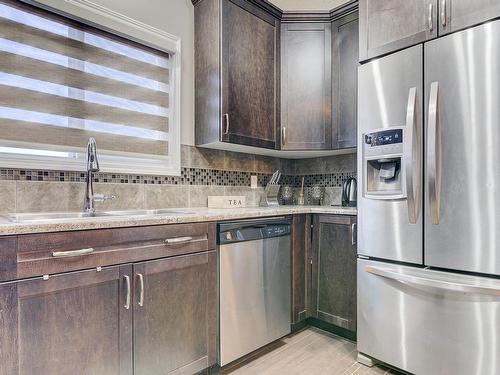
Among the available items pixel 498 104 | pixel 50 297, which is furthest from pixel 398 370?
pixel 50 297

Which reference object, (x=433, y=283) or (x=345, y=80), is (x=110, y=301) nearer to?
(x=433, y=283)

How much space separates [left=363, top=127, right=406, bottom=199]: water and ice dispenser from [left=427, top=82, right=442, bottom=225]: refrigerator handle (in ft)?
0.47

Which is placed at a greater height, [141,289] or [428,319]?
[141,289]

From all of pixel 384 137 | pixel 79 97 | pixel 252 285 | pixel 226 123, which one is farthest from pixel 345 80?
pixel 79 97

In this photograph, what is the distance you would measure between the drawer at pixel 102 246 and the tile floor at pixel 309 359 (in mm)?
859

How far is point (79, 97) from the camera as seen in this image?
184 cm

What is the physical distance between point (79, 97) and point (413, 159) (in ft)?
6.40

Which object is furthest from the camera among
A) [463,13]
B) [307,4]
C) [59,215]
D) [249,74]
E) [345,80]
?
[307,4]

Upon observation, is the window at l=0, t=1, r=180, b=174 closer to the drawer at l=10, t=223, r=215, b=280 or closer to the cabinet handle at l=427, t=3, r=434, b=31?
the drawer at l=10, t=223, r=215, b=280

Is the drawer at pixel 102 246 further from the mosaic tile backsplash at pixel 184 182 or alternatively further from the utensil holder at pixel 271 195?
the utensil holder at pixel 271 195

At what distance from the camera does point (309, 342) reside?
2.18 meters

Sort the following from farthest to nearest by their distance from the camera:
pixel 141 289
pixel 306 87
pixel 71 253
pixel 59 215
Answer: pixel 306 87 → pixel 59 215 → pixel 141 289 → pixel 71 253

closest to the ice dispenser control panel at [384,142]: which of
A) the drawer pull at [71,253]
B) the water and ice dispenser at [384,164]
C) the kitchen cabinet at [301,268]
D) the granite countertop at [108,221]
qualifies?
the water and ice dispenser at [384,164]

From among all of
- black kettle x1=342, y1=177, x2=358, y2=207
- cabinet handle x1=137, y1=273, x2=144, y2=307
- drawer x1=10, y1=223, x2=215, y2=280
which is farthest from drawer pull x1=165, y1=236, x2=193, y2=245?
black kettle x1=342, y1=177, x2=358, y2=207
